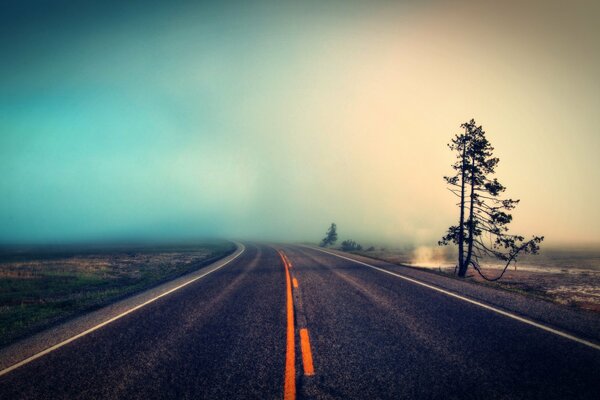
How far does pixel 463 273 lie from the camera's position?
1816 cm

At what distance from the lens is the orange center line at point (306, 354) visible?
4039mm

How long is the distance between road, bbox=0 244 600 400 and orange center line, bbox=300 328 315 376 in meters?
0.02

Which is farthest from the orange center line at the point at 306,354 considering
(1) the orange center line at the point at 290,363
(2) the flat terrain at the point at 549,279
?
(2) the flat terrain at the point at 549,279

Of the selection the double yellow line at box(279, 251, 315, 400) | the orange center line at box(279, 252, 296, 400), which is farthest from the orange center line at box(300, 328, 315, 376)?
the orange center line at box(279, 252, 296, 400)

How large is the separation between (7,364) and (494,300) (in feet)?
36.6

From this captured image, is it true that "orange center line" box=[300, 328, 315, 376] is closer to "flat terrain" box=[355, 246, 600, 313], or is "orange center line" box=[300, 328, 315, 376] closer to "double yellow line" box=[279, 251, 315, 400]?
"double yellow line" box=[279, 251, 315, 400]

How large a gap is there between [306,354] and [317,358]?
225 millimetres

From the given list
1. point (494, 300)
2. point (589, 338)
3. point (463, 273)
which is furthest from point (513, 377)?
point (463, 273)

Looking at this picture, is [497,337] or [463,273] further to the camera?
[463,273]

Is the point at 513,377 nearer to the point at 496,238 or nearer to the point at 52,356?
the point at 52,356

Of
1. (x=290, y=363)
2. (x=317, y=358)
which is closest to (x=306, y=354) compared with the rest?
(x=317, y=358)

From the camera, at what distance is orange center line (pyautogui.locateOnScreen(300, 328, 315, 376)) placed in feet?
13.3

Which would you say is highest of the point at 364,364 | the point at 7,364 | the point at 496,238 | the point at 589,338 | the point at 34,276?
the point at 496,238

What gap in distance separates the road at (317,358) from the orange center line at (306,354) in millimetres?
16
